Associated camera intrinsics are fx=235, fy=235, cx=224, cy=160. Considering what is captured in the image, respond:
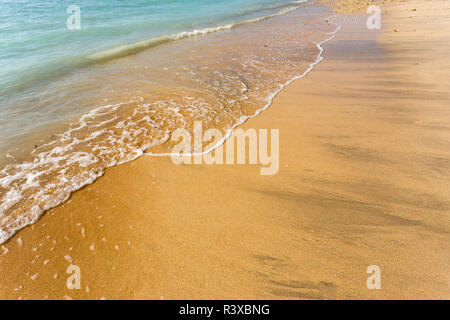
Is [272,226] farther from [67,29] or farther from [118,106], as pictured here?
[67,29]

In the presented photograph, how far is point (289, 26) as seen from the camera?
15.8 meters

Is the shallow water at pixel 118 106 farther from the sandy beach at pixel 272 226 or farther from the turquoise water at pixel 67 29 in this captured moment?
the turquoise water at pixel 67 29

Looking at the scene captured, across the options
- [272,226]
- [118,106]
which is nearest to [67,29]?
[118,106]

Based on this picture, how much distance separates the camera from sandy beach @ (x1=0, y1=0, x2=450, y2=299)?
2438 millimetres

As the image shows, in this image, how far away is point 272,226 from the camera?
2998mm

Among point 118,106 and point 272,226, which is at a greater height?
point 118,106

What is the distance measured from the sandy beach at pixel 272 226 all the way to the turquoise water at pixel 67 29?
651cm

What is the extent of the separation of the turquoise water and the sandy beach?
6.51 m

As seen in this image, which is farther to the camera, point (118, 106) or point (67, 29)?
point (67, 29)

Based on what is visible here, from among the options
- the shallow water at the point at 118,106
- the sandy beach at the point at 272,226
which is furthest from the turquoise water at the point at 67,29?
the sandy beach at the point at 272,226

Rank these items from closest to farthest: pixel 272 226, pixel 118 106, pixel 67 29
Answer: pixel 272 226
pixel 118 106
pixel 67 29

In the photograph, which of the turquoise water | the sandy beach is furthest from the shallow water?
the turquoise water

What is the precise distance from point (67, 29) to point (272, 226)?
1722 cm

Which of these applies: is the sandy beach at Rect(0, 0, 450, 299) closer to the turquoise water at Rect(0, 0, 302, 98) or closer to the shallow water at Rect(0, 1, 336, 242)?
the shallow water at Rect(0, 1, 336, 242)
